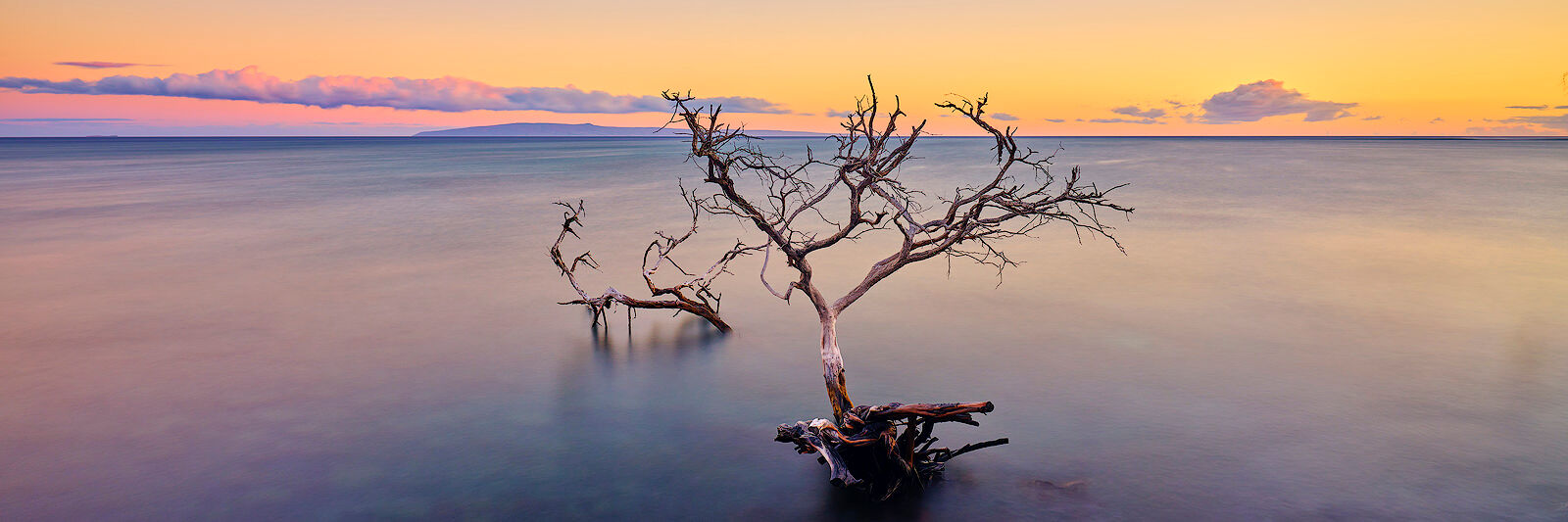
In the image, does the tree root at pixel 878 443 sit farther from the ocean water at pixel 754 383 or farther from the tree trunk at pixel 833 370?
the tree trunk at pixel 833 370

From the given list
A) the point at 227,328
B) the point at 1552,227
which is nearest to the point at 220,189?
the point at 227,328

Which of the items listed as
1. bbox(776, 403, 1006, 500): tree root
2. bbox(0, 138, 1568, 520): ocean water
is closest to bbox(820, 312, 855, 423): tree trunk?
bbox(776, 403, 1006, 500): tree root

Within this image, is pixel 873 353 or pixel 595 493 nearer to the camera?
pixel 595 493

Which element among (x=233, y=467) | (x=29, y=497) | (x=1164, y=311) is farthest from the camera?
(x=1164, y=311)

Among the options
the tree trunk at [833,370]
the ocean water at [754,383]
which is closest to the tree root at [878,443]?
the ocean water at [754,383]

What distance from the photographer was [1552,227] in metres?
28.4

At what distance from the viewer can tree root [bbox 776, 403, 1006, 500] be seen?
24.9 ft

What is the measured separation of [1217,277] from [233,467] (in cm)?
1880

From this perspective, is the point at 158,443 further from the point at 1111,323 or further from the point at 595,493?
the point at 1111,323

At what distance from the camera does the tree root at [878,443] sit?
759 cm

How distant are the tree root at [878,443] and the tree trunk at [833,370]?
0.54 meters

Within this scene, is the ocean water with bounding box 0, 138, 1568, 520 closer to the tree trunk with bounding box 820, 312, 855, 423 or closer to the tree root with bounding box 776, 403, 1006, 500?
the tree root with bounding box 776, 403, 1006, 500

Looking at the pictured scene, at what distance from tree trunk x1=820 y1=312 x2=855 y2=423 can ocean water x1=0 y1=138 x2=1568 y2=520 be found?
0.84 meters

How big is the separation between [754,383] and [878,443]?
4306 millimetres
